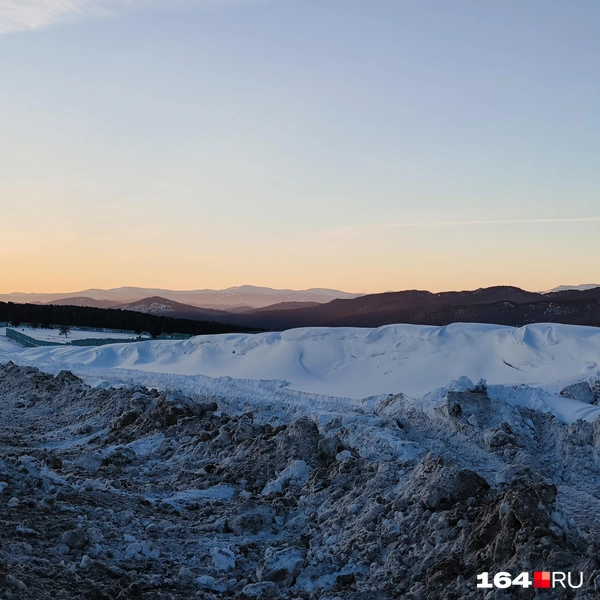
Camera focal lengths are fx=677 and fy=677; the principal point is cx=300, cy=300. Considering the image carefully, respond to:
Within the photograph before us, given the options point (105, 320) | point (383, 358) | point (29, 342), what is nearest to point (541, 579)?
point (383, 358)

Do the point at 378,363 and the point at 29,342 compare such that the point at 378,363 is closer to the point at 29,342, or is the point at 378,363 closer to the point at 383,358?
the point at 383,358

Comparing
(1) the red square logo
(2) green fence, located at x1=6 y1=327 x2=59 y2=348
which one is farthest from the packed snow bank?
(2) green fence, located at x1=6 y1=327 x2=59 y2=348

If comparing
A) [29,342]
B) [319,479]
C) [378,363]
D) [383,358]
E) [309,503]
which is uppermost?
[383,358]

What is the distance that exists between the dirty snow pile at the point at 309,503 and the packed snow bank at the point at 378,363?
5.09ft

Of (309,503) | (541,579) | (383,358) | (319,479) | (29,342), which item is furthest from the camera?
(29,342)

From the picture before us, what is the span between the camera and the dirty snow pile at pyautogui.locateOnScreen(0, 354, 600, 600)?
5758 millimetres

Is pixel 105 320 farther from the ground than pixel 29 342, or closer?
farther from the ground

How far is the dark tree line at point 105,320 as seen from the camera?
145 feet

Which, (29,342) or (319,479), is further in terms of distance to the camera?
(29,342)

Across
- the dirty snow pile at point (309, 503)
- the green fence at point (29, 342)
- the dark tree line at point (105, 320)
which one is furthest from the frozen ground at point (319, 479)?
the dark tree line at point (105, 320)

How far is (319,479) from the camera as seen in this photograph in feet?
27.6

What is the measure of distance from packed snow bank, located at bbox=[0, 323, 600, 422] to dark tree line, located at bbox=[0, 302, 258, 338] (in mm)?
22026

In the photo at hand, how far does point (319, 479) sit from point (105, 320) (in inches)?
1619

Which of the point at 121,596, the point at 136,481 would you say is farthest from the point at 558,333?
the point at 121,596
